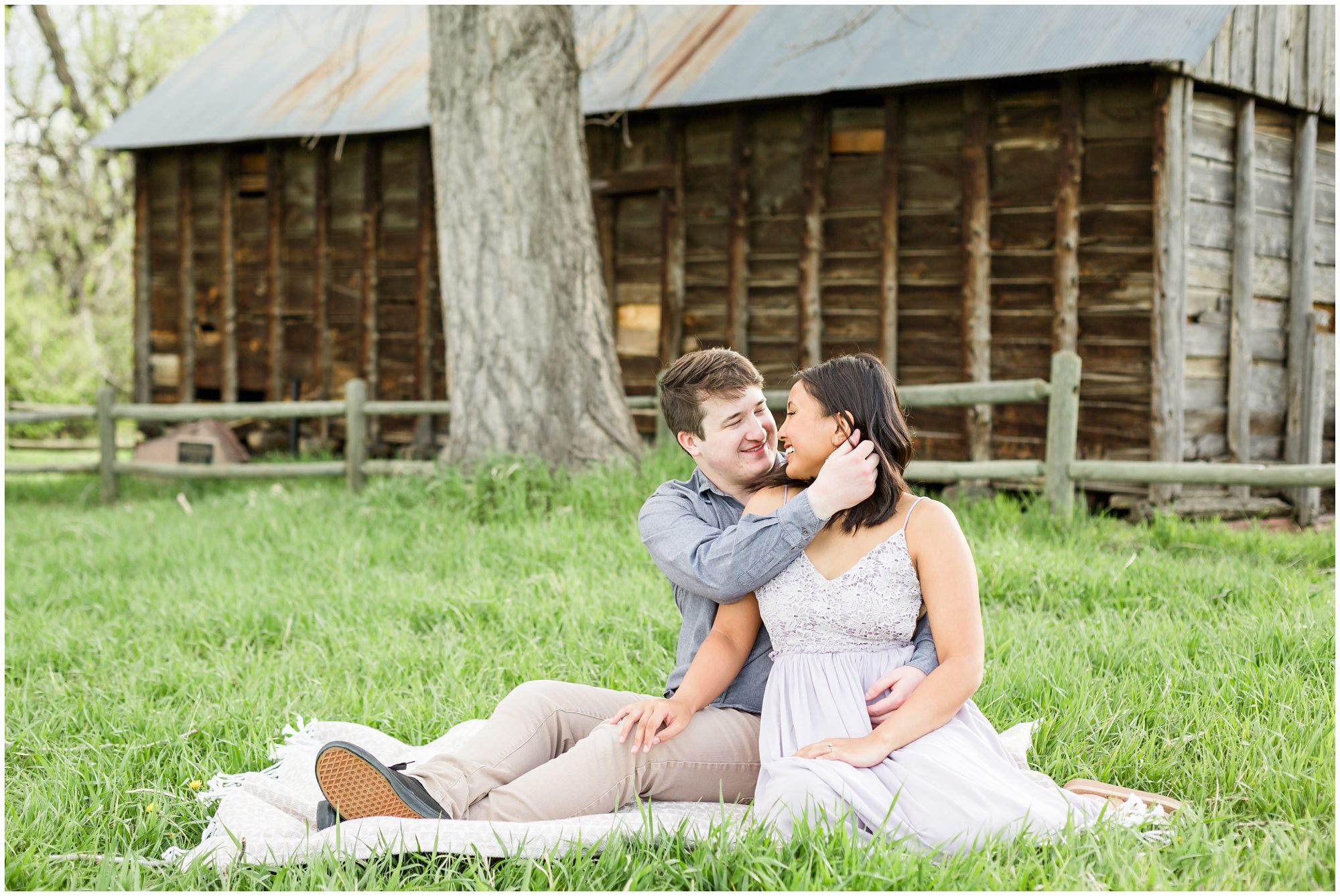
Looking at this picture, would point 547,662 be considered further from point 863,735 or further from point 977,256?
point 977,256

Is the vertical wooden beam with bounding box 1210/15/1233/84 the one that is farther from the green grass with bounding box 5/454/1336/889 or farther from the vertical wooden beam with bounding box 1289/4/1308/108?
the green grass with bounding box 5/454/1336/889

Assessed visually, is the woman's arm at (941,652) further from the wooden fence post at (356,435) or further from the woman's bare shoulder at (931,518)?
the wooden fence post at (356,435)

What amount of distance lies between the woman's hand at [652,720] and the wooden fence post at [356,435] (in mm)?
6660

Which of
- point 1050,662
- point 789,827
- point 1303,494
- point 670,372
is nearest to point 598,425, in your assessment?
point 1050,662

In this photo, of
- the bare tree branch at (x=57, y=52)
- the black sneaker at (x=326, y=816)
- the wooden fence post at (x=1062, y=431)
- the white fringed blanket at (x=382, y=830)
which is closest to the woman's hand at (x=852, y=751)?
the white fringed blanket at (x=382, y=830)

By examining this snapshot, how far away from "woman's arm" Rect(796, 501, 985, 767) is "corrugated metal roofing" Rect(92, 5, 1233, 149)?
231 inches

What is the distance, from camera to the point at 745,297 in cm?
988

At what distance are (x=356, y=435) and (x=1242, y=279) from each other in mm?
6874

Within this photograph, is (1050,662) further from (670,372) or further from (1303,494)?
(1303,494)

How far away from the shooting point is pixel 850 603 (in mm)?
2701

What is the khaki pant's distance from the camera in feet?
8.88

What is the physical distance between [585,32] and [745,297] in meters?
3.48

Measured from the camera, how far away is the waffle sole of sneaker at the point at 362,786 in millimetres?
2613

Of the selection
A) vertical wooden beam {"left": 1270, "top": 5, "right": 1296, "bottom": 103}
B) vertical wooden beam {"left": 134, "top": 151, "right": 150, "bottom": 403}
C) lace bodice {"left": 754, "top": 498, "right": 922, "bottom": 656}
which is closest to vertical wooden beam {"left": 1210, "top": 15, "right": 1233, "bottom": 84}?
vertical wooden beam {"left": 1270, "top": 5, "right": 1296, "bottom": 103}
